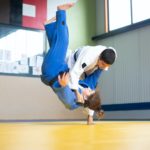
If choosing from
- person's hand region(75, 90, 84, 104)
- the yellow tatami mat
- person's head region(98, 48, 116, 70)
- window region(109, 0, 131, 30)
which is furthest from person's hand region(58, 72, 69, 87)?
window region(109, 0, 131, 30)

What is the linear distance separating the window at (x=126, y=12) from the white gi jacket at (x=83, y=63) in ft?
11.0

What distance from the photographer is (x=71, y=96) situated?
3.32 m

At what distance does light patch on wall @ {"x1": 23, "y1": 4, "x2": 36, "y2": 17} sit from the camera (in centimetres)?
675

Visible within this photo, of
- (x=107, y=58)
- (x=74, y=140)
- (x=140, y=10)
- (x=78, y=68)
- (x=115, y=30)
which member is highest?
(x=140, y=10)

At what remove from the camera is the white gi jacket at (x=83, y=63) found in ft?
10.9

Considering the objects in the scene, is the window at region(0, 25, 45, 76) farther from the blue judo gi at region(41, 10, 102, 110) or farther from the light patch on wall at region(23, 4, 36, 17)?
the blue judo gi at region(41, 10, 102, 110)

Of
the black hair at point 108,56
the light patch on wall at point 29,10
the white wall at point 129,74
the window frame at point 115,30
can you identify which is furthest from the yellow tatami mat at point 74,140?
the light patch on wall at point 29,10

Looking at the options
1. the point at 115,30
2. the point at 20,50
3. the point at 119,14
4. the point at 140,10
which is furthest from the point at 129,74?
the point at 20,50

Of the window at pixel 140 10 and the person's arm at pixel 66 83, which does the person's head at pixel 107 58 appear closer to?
the person's arm at pixel 66 83

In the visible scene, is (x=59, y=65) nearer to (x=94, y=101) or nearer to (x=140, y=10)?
(x=94, y=101)

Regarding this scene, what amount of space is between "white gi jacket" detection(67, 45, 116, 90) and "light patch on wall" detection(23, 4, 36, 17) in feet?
11.4

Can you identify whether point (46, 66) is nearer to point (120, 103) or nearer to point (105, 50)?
point (105, 50)

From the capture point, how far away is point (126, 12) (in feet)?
23.1

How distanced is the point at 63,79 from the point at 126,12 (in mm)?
4229
